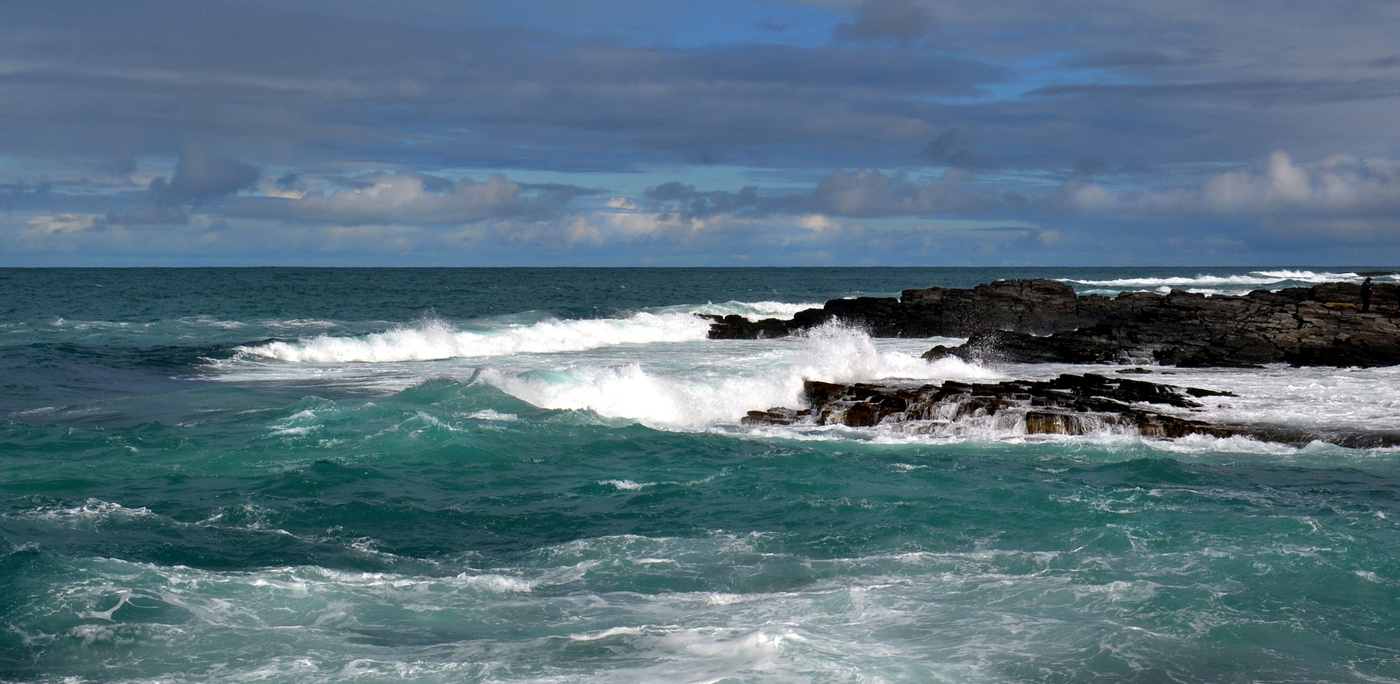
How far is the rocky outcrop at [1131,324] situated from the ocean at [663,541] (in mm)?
4387

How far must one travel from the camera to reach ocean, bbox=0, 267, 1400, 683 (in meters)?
7.61

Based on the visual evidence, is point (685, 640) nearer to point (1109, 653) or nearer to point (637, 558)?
point (637, 558)

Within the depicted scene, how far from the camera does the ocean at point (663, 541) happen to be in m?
7.61

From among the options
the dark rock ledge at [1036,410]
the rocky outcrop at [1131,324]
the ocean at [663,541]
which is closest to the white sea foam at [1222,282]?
the rocky outcrop at [1131,324]

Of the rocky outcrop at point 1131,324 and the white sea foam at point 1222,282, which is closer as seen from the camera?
the rocky outcrop at point 1131,324

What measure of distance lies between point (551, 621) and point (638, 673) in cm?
145

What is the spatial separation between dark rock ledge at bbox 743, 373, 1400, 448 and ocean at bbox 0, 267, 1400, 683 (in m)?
0.42

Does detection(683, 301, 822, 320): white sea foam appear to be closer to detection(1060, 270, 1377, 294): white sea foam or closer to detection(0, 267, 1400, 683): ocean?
detection(0, 267, 1400, 683): ocean

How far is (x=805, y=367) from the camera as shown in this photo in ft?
73.9

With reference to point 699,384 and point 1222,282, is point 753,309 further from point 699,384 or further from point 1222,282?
point 1222,282

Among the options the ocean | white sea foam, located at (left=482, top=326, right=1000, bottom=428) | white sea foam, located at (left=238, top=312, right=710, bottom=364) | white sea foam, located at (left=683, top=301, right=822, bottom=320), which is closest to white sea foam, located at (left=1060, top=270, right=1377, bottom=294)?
white sea foam, located at (left=683, top=301, right=822, bottom=320)

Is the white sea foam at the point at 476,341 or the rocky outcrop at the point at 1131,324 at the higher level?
the rocky outcrop at the point at 1131,324

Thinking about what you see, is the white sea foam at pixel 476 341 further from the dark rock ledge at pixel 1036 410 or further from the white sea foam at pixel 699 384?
the dark rock ledge at pixel 1036 410

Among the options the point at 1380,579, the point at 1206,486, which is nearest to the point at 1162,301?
the point at 1206,486
